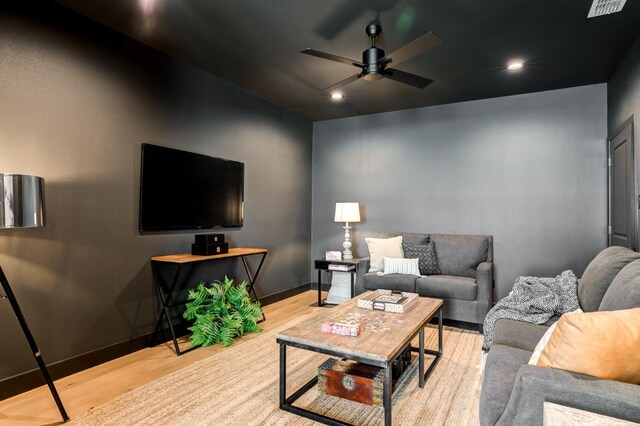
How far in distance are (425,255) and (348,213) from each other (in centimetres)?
120

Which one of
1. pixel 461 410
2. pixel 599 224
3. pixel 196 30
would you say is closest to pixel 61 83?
pixel 196 30

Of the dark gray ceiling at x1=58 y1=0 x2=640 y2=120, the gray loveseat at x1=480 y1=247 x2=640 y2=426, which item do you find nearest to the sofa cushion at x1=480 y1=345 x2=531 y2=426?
the gray loveseat at x1=480 y1=247 x2=640 y2=426

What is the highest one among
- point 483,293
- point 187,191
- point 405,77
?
point 405,77

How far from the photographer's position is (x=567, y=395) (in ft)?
3.88

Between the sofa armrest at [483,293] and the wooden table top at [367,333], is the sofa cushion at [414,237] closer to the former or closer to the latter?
the sofa armrest at [483,293]

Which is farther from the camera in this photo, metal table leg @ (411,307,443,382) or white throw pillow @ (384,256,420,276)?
white throw pillow @ (384,256,420,276)

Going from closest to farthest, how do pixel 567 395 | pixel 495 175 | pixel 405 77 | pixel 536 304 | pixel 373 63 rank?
pixel 567 395
pixel 536 304
pixel 373 63
pixel 405 77
pixel 495 175

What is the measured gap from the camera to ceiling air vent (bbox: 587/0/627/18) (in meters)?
2.47

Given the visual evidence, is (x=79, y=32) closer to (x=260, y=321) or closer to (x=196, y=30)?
(x=196, y=30)

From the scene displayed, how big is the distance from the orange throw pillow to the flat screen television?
3166mm

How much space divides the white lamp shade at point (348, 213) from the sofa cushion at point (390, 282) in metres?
0.95

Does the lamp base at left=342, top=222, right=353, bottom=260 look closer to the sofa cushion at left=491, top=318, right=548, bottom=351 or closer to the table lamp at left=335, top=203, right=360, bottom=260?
the table lamp at left=335, top=203, right=360, bottom=260

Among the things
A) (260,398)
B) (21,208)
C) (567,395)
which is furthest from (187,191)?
(567,395)

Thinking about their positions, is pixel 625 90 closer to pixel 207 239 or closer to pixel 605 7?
pixel 605 7
